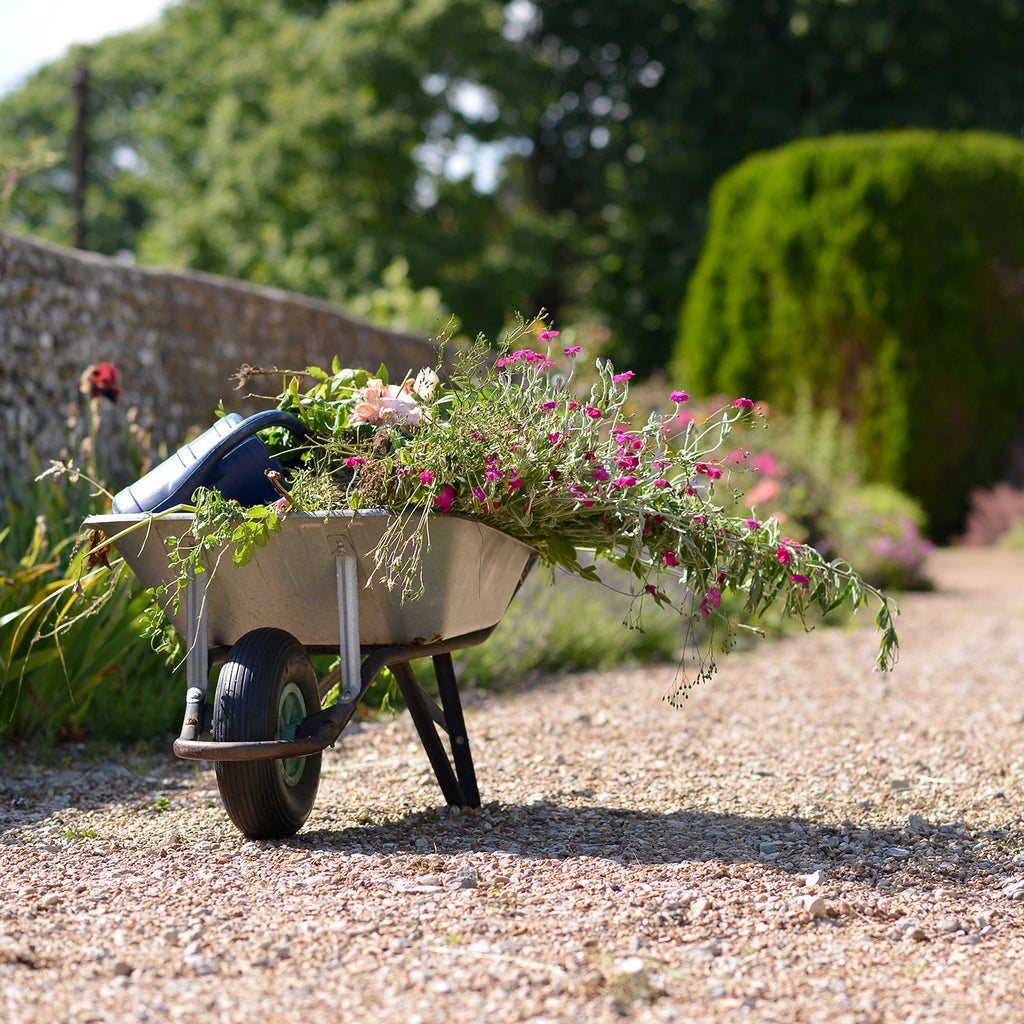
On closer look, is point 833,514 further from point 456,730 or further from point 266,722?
point 266,722

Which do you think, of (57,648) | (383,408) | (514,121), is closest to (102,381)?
(57,648)

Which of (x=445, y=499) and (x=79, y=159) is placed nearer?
(x=445, y=499)

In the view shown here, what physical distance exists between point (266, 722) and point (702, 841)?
1.01 metres

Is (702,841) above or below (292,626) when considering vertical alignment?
below

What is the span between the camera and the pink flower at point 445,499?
2.27m

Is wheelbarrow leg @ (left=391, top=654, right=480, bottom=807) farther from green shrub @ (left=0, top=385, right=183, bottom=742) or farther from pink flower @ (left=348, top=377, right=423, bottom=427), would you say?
green shrub @ (left=0, top=385, right=183, bottom=742)

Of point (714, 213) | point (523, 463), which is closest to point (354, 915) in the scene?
point (523, 463)

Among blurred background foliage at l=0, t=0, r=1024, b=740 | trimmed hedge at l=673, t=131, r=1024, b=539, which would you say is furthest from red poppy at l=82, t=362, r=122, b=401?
trimmed hedge at l=673, t=131, r=1024, b=539

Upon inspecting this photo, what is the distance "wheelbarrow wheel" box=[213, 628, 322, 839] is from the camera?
2.23 metres

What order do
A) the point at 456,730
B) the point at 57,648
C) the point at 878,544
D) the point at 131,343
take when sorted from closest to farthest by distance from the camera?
1. the point at 456,730
2. the point at 57,648
3. the point at 131,343
4. the point at 878,544

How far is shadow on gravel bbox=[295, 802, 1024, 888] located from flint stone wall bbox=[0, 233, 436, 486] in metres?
1.85

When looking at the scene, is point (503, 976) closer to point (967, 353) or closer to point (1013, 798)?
point (1013, 798)

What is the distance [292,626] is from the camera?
249 centimetres

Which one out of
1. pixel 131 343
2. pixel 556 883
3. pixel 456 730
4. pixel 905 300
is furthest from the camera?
pixel 905 300
